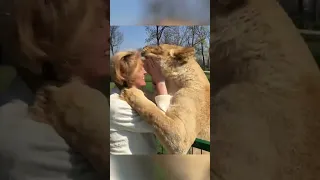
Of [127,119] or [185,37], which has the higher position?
[185,37]

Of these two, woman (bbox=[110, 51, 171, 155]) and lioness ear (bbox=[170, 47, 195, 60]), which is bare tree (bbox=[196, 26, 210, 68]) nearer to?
lioness ear (bbox=[170, 47, 195, 60])

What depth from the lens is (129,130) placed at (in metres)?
1.51

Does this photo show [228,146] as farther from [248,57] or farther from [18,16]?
[18,16]

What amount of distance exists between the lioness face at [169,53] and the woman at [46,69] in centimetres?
15

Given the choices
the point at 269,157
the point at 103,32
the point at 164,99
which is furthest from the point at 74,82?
the point at 269,157

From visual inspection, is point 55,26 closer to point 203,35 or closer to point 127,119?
point 127,119

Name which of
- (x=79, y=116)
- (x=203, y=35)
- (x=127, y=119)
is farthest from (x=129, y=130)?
(x=203, y=35)

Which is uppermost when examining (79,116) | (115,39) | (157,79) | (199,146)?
(115,39)

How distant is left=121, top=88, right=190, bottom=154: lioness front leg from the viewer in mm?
1492

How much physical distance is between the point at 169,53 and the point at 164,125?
0.24 m

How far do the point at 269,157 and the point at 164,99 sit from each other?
392 millimetres

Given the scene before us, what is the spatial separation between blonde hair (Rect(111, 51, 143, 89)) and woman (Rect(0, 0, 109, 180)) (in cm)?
5

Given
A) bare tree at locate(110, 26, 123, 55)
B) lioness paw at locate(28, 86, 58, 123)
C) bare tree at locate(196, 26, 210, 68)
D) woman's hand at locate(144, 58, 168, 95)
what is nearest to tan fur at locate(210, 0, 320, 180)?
bare tree at locate(196, 26, 210, 68)

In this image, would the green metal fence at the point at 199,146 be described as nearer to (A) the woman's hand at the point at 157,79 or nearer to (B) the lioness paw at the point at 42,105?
(A) the woman's hand at the point at 157,79
